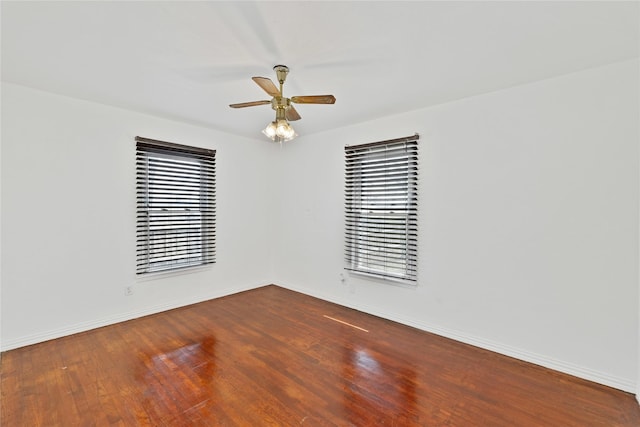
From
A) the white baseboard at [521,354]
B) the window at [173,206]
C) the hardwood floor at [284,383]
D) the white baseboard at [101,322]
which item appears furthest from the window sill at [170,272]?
the white baseboard at [521,354]

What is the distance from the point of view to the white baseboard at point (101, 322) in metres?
2.80

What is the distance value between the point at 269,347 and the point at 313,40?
2.64 m

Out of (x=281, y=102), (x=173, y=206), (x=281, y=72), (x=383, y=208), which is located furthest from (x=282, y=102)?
(x=173, y=206)

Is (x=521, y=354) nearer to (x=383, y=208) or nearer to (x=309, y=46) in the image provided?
(x=383, y=208)

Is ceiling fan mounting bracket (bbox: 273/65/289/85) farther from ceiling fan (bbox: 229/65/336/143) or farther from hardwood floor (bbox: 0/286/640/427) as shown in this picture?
hardwood floor (bbox: 0/286/640/427)

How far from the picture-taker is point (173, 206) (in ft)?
12.7

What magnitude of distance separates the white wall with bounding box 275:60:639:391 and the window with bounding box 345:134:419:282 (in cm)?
14

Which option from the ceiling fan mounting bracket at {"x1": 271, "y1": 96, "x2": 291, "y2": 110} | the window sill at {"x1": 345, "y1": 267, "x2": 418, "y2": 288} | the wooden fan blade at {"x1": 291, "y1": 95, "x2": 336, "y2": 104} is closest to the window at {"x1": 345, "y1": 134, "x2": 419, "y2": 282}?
the window sill at {"x1": 345, "y1": 267, "x2": 418, "y2": 288}

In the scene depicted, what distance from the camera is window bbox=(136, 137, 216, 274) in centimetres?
361

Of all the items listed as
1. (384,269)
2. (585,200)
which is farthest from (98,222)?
(585,200)

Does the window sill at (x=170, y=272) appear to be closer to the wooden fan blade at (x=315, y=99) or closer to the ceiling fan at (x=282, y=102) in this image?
the ceiling fan at (x=282, y=102)

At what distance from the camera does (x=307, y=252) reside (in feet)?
15.0

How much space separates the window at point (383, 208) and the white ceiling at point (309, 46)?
771 millimetres

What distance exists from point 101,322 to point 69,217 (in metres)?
1.20
